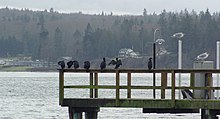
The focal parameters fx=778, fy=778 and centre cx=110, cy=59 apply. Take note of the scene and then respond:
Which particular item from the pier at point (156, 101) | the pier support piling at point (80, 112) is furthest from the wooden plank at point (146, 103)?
the pier support piling at point (80, 112)

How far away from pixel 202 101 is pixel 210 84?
153 cm

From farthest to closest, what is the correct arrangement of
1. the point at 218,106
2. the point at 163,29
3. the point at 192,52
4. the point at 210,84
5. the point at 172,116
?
the point at 163,29 → the point at 192,52 → the point at 172,116 → the point at 210,84 → the point at 218,106

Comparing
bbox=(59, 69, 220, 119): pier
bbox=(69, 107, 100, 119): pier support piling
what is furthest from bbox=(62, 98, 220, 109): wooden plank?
bbox=(69, 107, 100, 119): pier support piling

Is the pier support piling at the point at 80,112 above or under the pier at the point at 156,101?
under

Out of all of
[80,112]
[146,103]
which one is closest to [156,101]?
[146,103]

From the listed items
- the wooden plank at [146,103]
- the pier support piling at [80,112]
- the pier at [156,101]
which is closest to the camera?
the wooden plank at [146,103]

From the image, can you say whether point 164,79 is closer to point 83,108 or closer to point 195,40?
point 83,108

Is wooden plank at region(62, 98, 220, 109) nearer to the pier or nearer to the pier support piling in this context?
the pier

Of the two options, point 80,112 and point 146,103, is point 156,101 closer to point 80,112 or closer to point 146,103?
point 146,103

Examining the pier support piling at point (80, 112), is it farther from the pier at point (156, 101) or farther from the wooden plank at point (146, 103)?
the wooden plank at point (146, 103)

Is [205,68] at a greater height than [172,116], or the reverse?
[205,68]

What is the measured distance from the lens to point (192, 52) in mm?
147500

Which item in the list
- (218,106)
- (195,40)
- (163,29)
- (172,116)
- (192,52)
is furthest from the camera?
(163,29)

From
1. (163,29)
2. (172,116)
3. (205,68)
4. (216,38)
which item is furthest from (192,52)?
→ (205,68)
